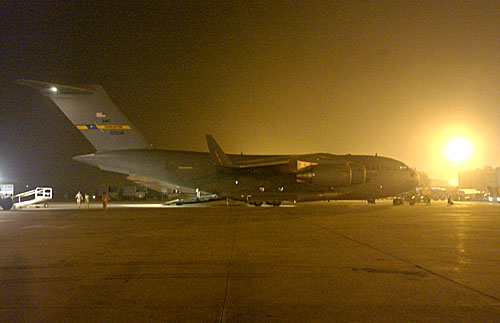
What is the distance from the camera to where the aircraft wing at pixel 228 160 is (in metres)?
25.4

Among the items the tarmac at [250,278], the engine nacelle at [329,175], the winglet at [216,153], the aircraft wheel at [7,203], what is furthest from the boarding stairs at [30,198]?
the tarmac at [250,278]

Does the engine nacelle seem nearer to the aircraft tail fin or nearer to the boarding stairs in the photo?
the aircraft tail fin

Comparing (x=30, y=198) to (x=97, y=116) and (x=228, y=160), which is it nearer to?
(x=97, y=116)

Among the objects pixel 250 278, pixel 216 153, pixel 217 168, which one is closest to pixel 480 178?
pixel 217 168

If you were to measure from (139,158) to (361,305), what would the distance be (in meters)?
24.6

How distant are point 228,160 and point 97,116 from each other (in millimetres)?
9281

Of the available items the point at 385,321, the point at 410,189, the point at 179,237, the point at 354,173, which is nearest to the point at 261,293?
the point at 385,321

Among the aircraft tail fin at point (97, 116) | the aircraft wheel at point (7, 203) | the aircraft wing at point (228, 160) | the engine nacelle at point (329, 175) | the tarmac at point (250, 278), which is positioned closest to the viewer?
the tarmac at point (250, 278)

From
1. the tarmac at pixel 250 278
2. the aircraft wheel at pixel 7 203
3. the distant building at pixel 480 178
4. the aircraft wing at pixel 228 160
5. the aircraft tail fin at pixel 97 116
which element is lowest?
the tarmac at pixel 250 278

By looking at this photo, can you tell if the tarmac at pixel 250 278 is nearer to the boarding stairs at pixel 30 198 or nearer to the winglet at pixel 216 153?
the winglet at pixel 216 153

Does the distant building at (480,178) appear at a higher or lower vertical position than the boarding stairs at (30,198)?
higher

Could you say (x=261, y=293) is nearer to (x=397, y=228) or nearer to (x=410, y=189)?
(x=397, y=228)

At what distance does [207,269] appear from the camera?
7.28 m

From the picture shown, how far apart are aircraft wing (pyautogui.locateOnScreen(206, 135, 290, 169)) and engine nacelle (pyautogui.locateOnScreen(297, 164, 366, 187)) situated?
Answer: 1.92 m
